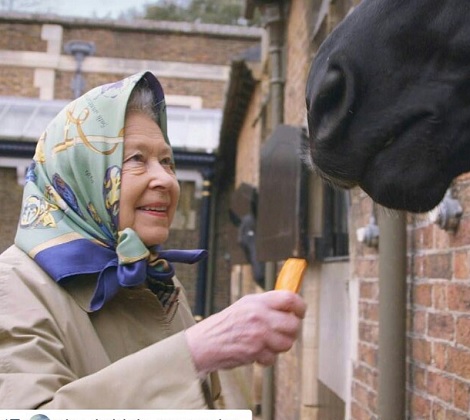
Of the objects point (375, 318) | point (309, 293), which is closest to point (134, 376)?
point (375, 318)

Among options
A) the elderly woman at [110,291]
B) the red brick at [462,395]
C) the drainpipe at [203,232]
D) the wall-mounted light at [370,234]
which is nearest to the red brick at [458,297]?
the red brick at [462,395]

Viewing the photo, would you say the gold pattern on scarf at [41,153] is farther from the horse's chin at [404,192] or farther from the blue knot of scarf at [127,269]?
the horse's chin at [404,192]

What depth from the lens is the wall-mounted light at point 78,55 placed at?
19.8 meters

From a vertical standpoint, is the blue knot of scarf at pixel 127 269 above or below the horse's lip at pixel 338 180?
below

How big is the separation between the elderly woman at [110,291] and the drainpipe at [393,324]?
1.06 meters

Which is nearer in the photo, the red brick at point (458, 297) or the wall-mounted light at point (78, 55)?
the red brick at point (458, 297)

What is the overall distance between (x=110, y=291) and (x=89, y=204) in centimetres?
23

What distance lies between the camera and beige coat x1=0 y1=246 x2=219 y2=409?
4.47 feet

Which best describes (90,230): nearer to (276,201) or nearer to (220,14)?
(276,201)

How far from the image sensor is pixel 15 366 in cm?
139

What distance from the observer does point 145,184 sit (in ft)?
6.09

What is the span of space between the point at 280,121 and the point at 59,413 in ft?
16.7

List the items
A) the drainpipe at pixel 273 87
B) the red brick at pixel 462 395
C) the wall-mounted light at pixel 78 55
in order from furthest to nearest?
1. the wall-mounted light at pixel 78 55
2. the drainpipe at pixel 273 87
3. the red brick at pixel 462 395

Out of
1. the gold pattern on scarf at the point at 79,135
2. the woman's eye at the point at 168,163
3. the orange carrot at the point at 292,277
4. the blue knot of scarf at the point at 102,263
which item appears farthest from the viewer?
the woman's eye at the point at 168,163
